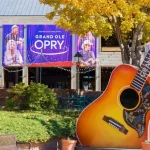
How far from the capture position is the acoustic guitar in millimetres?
10234

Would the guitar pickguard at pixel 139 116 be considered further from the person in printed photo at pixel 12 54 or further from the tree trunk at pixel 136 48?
the person in printed photo at pixel 12 54

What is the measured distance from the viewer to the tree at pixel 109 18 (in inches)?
504

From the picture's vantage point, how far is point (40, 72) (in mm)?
38281

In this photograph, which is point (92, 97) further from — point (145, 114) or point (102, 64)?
point (145, 114)

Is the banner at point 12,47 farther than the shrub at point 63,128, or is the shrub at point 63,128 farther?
the banner at point 12,47

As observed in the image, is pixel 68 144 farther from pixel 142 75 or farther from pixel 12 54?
pixel 12 54

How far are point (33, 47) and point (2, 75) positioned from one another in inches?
156

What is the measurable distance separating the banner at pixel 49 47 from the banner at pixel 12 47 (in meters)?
0.77

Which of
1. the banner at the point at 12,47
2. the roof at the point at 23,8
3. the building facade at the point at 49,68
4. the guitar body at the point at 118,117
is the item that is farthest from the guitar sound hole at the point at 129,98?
the roof at the point at 23,8

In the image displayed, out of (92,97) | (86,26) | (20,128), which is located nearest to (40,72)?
(92,97)

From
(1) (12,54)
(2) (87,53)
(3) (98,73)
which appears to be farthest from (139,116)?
(1) (12,54)

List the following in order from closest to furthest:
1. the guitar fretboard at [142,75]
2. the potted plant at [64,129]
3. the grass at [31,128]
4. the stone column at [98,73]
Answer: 1. the guitar fretboard at [142,75]
2. the grass at [31,128]
3. the potted plant at [64,129]
4. the stone column at [98,73]

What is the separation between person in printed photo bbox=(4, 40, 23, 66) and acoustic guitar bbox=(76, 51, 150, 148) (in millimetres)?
25729

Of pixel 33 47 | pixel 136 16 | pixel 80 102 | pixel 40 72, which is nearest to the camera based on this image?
pixel 136 16
